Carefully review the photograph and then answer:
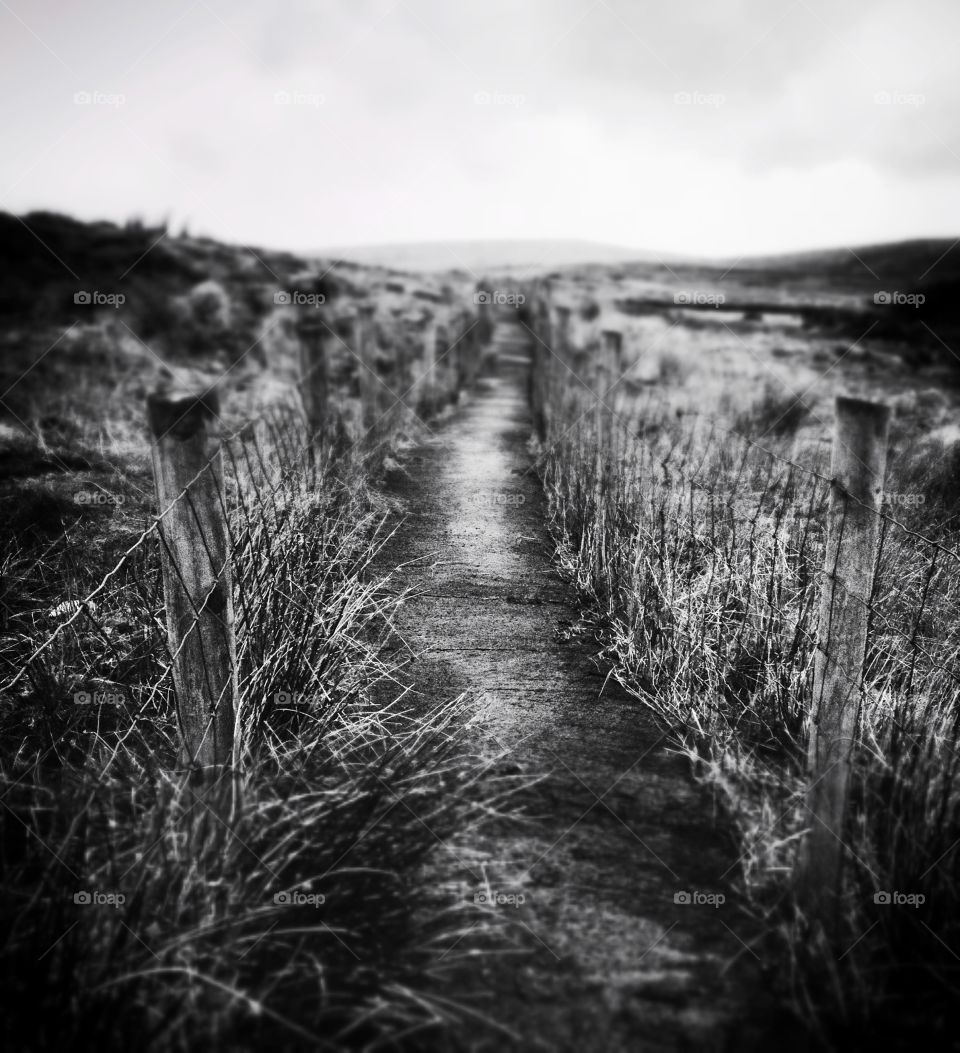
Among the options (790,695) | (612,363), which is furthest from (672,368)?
(790,695)

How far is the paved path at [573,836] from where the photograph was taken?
4.52ft

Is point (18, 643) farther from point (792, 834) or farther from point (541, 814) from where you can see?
point (792, 834)

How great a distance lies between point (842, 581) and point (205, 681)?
1508 mm

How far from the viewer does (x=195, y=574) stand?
5.50 feet

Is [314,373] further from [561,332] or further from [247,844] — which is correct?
[561,332]

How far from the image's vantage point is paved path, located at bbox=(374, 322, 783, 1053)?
1379 mm

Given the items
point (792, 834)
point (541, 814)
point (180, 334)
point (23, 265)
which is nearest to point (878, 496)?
point (792, 834)

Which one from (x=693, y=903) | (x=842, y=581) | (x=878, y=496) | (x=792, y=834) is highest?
(x=878, y=496)

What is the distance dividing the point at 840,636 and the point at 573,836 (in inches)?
31.8

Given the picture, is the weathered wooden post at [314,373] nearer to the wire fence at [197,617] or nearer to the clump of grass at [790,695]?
the wire fence at [197,617]

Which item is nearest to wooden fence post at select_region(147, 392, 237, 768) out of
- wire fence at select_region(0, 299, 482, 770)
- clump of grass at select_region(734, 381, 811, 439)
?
wire fence at select_region(0, 299, 482, 770)

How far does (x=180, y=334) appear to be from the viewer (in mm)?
8414

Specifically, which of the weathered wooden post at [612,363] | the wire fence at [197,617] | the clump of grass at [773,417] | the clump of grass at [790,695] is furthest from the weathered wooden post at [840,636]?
the weathered wooden post at [612,363]

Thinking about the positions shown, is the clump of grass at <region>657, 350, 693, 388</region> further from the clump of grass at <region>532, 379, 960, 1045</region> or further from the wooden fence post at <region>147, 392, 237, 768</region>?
the wooden fence post at <region>147, 392, 237, 768</region>
